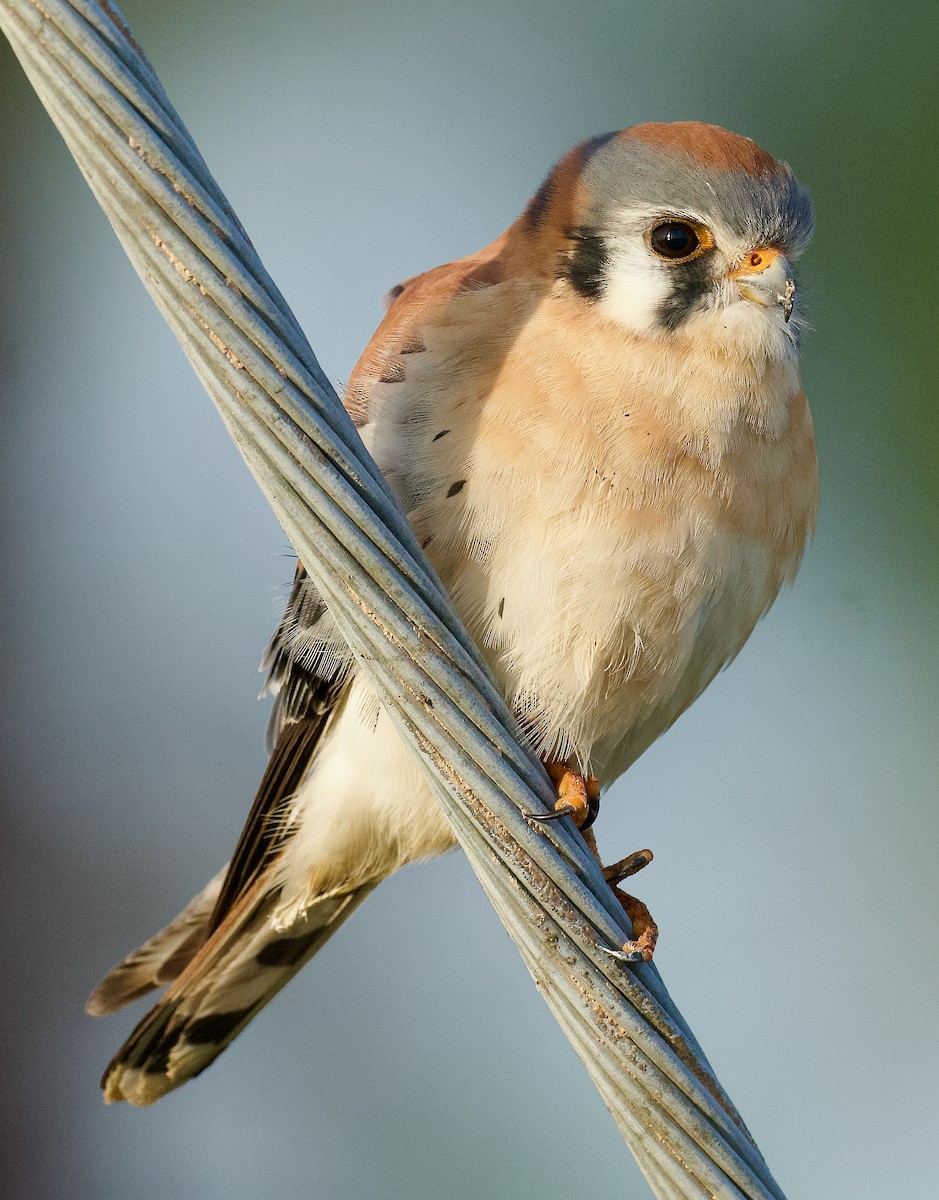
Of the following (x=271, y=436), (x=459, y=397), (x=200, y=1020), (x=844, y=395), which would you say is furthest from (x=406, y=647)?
(x=844, y=395)

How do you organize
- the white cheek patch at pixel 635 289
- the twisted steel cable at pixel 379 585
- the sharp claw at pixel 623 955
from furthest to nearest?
the white cheek patch at pixel 635 289 → the sharp claw at pixel 623 955 → the twisted steel cable at pixel 379 585

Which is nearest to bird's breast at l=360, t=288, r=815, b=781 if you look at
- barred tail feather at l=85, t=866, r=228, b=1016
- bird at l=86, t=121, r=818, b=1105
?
bird at l=86, t=121, r=818, b=1105

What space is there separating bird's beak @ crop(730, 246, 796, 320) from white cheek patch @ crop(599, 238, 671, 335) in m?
0.12

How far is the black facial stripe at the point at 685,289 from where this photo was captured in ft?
6.95

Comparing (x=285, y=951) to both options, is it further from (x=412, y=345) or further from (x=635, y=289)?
(x=635, y=289)

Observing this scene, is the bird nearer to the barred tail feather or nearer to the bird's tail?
the bird's tail

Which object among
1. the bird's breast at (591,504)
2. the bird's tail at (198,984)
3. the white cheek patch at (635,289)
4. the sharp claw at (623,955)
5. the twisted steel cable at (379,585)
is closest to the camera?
the twisted steel cable at (379,585)

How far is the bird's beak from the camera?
2.14m

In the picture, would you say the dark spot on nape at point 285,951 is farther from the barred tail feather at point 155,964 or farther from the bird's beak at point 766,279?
the bird's beak at point 766,279

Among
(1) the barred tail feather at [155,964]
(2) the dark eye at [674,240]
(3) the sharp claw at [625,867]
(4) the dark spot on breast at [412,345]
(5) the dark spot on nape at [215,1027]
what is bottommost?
(5) the dark spot on nape at [215,1027]

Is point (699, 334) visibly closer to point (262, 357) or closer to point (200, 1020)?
point (262, 357)

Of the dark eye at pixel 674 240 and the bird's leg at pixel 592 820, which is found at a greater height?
the dark eye at pixel 674 240

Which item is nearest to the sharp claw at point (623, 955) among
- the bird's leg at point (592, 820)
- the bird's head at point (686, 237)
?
the bird's leg at point (592, 820)

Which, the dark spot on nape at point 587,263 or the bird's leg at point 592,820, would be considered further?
the dark spot on nape at point 587,263
